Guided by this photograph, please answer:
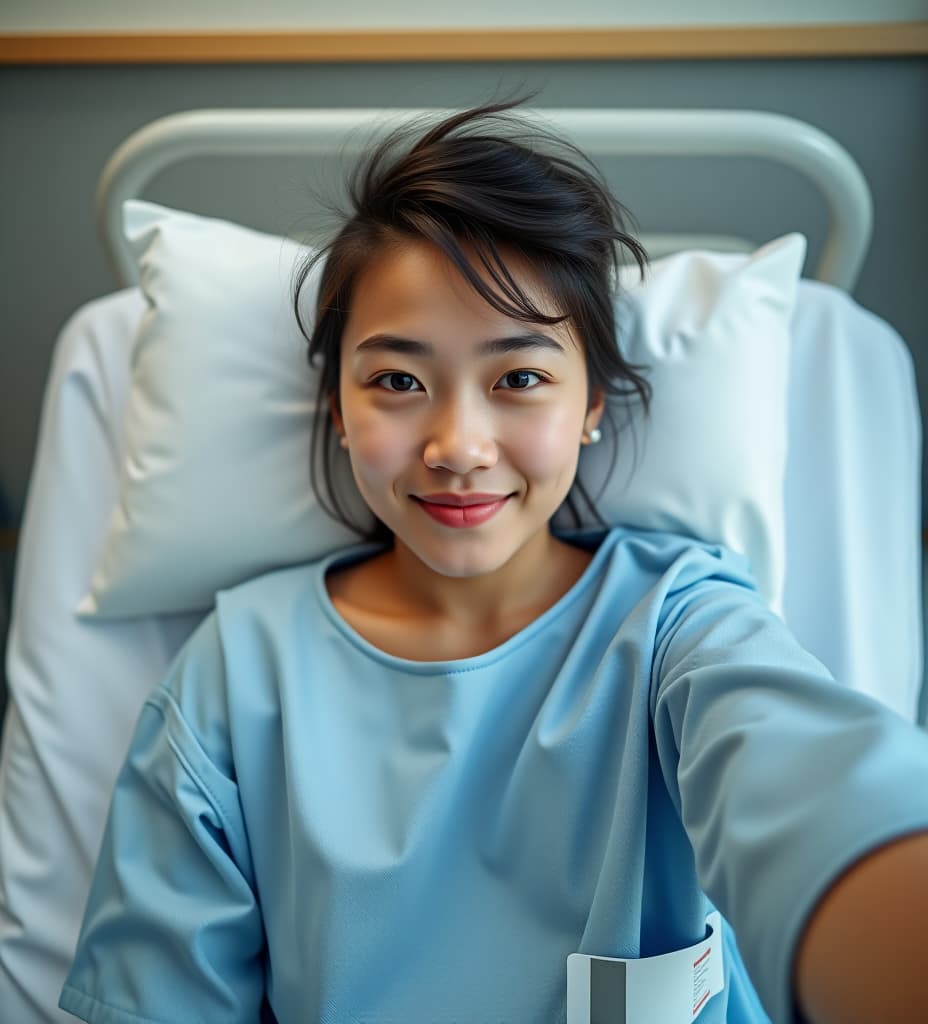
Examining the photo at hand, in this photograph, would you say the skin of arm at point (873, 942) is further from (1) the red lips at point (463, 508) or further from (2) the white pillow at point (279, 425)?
(2) the white pillow at point (279, 425)

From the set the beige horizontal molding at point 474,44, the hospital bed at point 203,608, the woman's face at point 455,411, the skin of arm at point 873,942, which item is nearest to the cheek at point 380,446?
the woman's face at point 455,411

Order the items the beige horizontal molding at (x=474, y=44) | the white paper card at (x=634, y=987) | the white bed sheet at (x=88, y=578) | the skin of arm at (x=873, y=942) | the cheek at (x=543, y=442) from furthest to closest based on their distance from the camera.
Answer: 1. the beige horizontal molding at (x=474, y=44)
2. the white bed sheet at (x=88, y=578)
3. the cheek at (x=543, y=442)
4. the white paper card at (x=634, y=987)
5. the skin of arm at (x=873, y=942)

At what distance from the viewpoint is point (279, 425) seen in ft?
4.12

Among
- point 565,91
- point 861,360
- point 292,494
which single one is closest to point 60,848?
point 292,494

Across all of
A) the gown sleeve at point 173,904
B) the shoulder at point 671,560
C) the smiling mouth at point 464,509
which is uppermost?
the smiling mouth at point 464,509

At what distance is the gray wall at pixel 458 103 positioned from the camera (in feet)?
5.92

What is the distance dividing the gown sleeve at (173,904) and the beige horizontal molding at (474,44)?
1154 millimetres

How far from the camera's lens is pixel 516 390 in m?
1.00

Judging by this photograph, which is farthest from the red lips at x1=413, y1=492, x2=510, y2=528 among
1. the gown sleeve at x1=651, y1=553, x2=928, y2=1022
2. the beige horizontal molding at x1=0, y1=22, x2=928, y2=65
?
the beige horizontal molding at x1=0, y1=22, x2=928, y2=65

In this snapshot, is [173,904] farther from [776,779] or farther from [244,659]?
[776,779]

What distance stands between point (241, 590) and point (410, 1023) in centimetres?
47

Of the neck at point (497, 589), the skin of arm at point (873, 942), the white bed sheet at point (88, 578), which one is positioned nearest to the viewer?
the skin of arm at point (873, 942)

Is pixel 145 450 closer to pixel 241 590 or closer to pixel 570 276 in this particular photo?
pixel 241 590

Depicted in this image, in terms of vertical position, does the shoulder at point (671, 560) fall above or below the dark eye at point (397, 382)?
below
